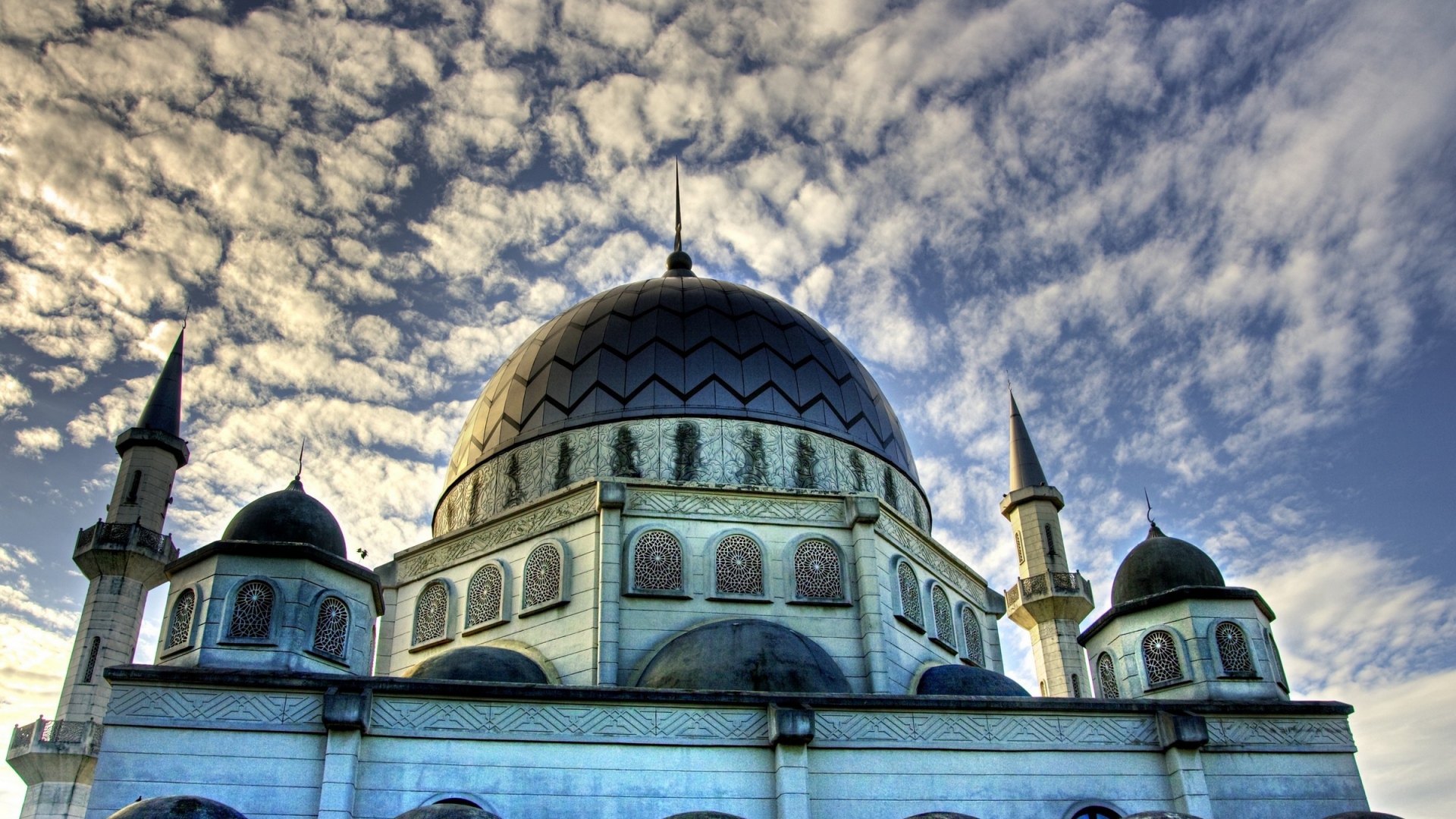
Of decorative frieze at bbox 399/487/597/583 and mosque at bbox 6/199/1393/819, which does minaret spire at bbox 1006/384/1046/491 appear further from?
decorative frieze at bbox 399/487/597/583

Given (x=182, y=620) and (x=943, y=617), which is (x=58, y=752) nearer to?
(x=182, y=620)

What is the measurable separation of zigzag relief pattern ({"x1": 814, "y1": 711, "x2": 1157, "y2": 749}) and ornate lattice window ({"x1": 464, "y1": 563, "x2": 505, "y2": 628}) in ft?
17.2

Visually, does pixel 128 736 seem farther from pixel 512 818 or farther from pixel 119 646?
pixel 119 646

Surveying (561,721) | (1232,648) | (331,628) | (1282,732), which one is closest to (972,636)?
(1232,648)

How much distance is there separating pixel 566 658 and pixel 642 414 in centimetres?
423

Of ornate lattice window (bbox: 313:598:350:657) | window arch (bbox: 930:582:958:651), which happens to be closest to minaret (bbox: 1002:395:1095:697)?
window arch (bbox: 930:582:958:651)

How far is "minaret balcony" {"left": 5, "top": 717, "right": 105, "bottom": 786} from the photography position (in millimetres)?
16703

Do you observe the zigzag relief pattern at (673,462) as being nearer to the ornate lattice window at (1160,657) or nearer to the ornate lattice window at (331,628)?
the ornate lattice window at (331,628)

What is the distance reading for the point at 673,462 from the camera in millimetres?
15258

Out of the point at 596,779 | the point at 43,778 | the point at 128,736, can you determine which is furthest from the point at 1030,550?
the point at 43,778

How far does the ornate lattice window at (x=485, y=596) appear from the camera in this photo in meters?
14.1

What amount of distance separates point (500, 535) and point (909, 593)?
19.2 ft

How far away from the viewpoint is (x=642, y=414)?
51.9 feet

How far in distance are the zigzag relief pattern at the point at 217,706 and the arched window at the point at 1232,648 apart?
10153 millimetres
